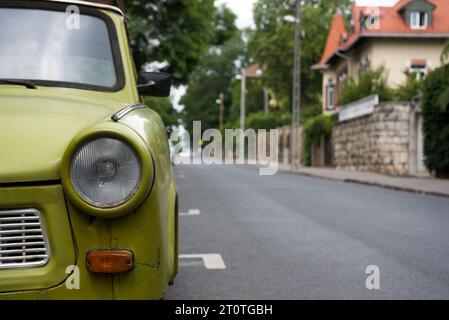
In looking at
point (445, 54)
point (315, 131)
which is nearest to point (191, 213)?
point (445, 54)

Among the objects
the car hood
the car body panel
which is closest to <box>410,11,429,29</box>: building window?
the car hood

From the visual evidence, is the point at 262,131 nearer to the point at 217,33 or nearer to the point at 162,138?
the point at 217,33

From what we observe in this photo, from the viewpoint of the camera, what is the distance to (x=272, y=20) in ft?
197

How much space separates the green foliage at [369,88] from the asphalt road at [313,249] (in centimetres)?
1796

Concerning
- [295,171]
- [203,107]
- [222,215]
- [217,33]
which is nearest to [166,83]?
[222,215]

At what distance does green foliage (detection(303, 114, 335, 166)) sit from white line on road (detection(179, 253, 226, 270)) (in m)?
31.4

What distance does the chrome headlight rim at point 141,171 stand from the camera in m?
2.63

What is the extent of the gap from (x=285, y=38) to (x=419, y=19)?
21.1 m

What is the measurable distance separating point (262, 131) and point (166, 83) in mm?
57246

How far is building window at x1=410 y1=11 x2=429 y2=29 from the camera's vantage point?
3722 centimetres

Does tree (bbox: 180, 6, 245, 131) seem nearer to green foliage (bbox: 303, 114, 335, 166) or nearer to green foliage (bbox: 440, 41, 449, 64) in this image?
green foliage (bbox: 303, 114, 335, 166)

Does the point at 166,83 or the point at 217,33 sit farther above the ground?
the point at 217,33

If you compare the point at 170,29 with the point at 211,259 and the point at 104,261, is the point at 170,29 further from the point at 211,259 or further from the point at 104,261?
the point at 104,261

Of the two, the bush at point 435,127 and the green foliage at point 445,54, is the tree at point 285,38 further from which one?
the green foliage at point 445,54
